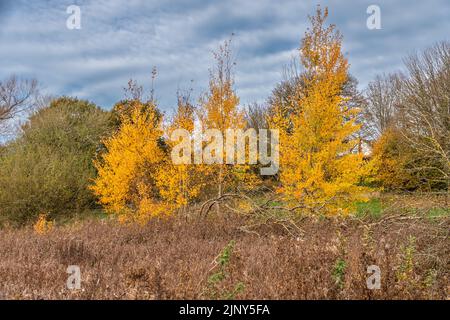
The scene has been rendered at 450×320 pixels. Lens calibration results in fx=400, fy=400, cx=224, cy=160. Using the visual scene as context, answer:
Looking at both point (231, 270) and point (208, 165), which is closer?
point (231, 270)

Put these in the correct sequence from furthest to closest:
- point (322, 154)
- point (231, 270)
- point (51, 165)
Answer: point (51, 165) < point (322, 154) < point (231, 270)

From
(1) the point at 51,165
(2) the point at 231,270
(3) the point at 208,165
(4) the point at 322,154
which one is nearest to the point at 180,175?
(3) the point at 208,165

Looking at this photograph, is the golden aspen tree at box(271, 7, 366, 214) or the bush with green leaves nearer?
the golden aspen tree at box(271, 7, 366, 214)

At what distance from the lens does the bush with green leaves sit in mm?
15930

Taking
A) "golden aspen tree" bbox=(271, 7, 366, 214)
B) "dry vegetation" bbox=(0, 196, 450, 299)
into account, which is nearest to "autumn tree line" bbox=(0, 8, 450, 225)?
"golden aspen tree" bbox=(271, 7, 366, 214)

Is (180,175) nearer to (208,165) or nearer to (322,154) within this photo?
(208,165)

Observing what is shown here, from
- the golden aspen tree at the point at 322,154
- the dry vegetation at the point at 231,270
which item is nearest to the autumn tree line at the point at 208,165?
the golden aspen tree at the point at 322,154

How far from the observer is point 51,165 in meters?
17.2

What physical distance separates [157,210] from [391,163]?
50.7 ft

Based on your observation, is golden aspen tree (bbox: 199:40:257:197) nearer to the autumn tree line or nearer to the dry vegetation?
the autumn tree line

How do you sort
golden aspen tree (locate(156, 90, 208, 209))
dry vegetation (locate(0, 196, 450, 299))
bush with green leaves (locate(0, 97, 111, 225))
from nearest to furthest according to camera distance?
dry vegetation (locate(0, 196, 450, 299)) → golden aspen tree (locate(156, 90, 208, 209)) → bush with green leaves (locate(0, 97, 111, 225))
